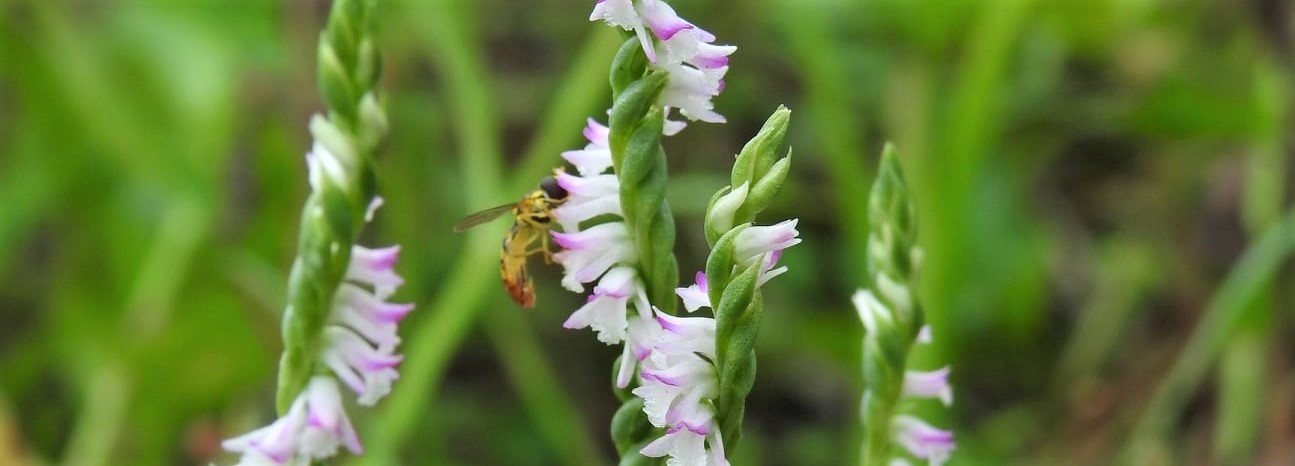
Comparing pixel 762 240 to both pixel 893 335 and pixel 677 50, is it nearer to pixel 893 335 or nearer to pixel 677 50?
pixel 677 50

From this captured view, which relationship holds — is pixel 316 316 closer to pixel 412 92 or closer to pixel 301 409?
pixel 301 409

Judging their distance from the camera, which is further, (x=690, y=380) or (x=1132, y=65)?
(x=1132, y=65)

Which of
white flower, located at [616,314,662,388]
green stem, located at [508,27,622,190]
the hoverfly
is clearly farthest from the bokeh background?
white flower, located at [616,314,662,388]

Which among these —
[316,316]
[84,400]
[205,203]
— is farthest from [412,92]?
[316,316]

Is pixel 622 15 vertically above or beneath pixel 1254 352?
beneath

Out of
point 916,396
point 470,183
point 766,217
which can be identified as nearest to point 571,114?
point 470,183

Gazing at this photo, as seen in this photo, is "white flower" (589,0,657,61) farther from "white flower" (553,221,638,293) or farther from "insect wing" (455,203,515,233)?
"insect wing" (455,203,515,233)
